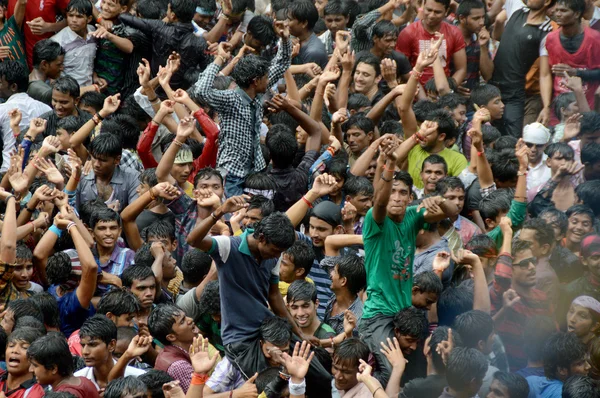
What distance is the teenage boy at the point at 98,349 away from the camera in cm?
708

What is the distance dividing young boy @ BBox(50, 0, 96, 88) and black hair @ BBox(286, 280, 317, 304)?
418 centimetres

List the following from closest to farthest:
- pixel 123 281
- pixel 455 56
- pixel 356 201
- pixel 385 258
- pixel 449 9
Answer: pixel 385 258
pixel 123 281
pixel 356 201
pixel 455 56
pixel 449 9

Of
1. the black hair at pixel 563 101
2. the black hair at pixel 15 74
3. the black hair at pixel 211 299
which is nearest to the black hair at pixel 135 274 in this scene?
the black hair at pixel 211 299

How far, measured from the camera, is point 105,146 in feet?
30.3

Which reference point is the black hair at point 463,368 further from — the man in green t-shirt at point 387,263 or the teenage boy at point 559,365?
the man in green t-shirt at point 387,263

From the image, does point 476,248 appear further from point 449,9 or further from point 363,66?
point 449,9

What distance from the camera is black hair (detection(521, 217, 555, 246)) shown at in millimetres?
8359

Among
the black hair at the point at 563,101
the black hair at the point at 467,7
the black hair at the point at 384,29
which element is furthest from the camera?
the black hair at the point at 467,7

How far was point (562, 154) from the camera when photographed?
9.34m

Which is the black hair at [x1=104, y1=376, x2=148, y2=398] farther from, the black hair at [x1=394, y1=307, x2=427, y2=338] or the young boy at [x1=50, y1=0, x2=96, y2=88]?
the young boy at [x1=50, y1=0, x2=96, y2=88]

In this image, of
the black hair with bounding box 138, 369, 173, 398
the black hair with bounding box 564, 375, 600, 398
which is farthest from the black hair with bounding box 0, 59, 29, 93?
the black hair with bounding box 564, 375, 600, 398

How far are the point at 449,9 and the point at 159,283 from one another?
A: 214 inches

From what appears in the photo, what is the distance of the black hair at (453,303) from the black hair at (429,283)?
0.26 ft

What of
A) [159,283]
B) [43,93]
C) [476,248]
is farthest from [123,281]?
[43,93]
